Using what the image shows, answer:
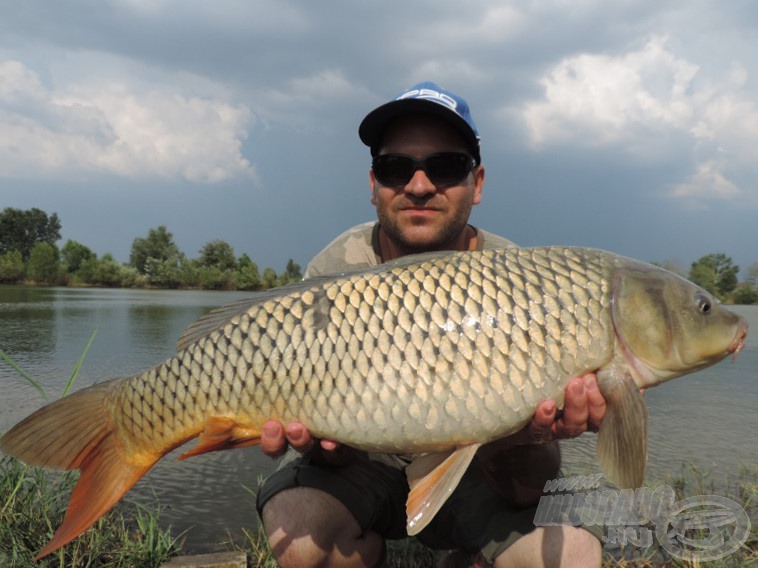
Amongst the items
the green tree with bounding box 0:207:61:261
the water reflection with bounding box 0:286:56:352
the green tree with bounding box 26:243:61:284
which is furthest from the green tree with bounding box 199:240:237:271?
the water reflection with bounding box 0:286:56:352

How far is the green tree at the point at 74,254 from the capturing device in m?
44.6

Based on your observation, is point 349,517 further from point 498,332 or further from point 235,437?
point 498,332

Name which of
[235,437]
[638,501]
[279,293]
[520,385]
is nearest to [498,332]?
[520,385]

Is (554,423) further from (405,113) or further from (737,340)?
(405,113)

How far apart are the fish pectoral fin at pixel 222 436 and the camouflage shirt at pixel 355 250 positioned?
0.92 m

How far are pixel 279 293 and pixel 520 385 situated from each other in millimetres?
727

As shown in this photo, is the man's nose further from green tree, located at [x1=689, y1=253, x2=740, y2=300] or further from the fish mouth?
green tree, located at [x1=689, y1=253, x2=740, y2=300]

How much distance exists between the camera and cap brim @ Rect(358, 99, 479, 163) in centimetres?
228

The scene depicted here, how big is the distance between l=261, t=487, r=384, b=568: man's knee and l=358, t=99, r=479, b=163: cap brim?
142cm

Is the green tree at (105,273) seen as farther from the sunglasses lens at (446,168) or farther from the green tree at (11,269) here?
the sunglasses lens at (446,168)

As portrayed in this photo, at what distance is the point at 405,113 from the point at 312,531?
5.33 ft

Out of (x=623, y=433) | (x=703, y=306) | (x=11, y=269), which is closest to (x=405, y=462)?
(x=623, y=433)

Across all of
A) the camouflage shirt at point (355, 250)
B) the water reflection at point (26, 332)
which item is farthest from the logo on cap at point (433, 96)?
the water reflection at point (26, 332)

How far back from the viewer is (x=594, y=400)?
4.92ft
